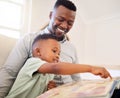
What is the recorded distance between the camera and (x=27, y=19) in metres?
1.94

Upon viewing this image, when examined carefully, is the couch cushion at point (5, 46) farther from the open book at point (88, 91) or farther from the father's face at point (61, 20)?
the open book at point (88, 91)

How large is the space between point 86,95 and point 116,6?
1.75m

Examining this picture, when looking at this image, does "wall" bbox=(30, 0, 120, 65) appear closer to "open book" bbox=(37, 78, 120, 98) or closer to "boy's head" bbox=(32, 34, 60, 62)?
"boy's head" bbox=(32, 34, 60, 62)

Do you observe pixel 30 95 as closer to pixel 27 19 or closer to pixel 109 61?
pixel 27 19

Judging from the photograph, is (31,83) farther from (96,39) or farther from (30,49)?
(96,39)

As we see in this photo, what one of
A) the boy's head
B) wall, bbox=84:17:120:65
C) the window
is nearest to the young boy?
the boy's head

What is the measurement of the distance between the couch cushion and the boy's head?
0.19m

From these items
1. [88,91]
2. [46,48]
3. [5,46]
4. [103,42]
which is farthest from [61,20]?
[103,42]

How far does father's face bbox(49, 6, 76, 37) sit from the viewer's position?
3.30 feet

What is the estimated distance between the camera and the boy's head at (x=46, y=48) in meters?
0.87

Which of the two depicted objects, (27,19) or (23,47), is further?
(27,19)

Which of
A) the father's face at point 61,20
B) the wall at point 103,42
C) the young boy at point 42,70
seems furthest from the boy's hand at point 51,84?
the wall at point 103,42

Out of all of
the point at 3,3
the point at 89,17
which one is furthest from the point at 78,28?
the point at 3,3

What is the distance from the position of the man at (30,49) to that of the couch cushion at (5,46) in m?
0.06
